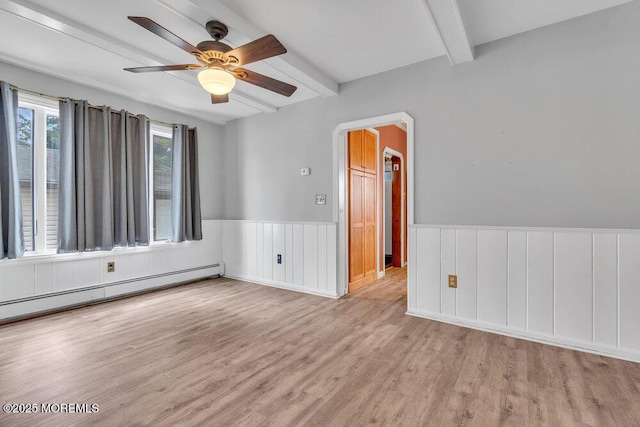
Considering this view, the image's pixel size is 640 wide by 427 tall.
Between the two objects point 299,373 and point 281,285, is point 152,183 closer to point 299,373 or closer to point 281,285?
point 281,285

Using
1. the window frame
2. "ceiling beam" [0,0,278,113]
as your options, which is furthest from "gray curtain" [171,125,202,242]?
"ceiling beam" [0,0,278,113]

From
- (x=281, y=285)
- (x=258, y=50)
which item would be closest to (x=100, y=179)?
(x=281, y=285)

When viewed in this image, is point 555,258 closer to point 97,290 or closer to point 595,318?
point 595,318

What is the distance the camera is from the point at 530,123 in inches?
101

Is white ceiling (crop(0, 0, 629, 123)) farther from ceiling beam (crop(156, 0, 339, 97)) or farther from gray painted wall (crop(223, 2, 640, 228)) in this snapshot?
gray painted wall (crop(223, 2, 640, 228))

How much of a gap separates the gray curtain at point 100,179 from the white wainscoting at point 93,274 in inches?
7.2

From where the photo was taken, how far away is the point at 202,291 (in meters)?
4.09

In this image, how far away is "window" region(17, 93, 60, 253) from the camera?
307cm

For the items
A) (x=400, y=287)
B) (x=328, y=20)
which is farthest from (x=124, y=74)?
(x=400, y=287)

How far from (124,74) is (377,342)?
3.72 m

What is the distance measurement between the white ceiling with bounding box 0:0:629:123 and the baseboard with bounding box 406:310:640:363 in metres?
2.47

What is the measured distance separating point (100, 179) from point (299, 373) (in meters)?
3.21

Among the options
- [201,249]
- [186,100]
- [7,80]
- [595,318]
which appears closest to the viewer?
[595,318]

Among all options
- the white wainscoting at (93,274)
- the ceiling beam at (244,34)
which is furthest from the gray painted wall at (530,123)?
the white wainscoting at (93,274)
